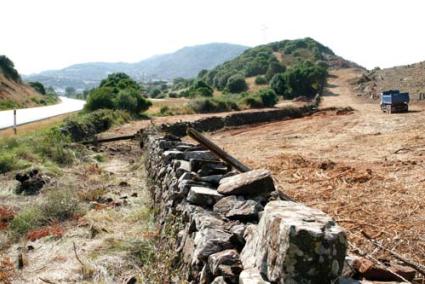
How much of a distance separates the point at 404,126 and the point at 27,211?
66.2 feet

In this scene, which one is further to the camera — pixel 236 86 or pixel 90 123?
pixel 236 86

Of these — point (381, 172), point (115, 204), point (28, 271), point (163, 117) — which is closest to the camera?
point (28, 271)

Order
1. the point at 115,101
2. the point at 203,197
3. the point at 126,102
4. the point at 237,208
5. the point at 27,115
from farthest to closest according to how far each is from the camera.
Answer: the point at 27,115 → the point at 126,102 → the point at 115,101 → the point at 203,197 → the point at 237,208

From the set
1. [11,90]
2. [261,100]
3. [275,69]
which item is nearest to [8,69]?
[11,90]

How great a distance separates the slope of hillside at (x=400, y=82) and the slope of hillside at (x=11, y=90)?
41618 mm

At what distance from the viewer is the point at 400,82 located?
52.3 m

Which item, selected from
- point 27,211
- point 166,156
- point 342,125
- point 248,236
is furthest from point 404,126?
point 248,236

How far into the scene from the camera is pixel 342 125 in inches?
1101

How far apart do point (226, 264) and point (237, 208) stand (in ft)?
3.98

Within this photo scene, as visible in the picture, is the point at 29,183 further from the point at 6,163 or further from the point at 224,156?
the point at 224,156

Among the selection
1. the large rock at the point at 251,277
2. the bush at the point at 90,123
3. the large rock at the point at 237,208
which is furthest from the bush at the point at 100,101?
the large rock at the point at 251,277

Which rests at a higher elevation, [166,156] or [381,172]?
[166,156]

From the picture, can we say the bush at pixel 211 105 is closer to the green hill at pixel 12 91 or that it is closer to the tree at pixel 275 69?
the green hill at pixel 12 91

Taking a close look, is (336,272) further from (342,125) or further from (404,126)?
(342,125)
